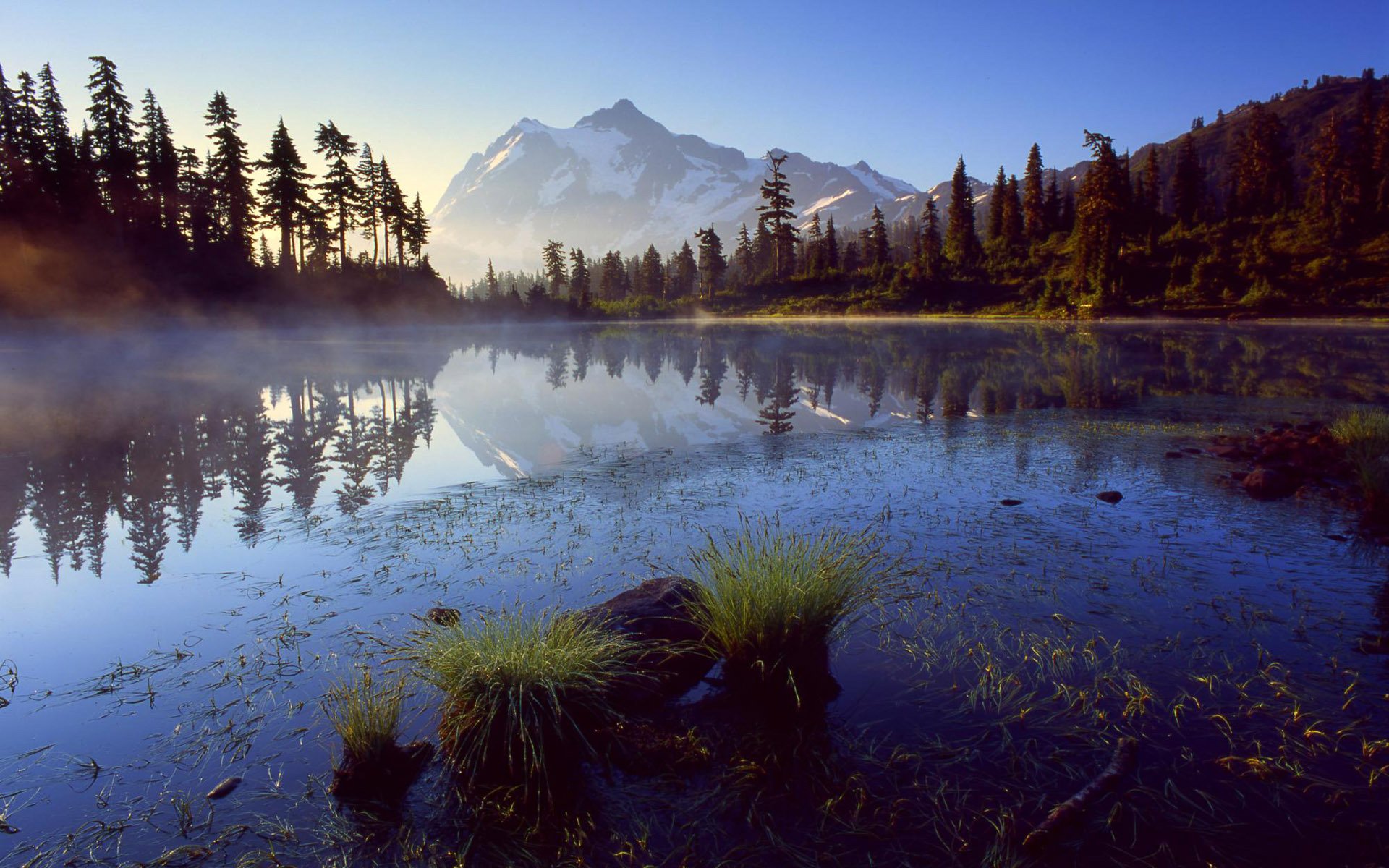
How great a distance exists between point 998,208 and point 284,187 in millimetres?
99660

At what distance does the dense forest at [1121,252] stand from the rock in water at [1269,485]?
63017mm

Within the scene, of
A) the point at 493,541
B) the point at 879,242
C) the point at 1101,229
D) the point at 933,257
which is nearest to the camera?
the point at 493,541

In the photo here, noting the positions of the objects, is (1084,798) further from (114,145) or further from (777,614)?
(114,145)

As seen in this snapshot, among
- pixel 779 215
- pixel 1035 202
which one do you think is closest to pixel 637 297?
pixel 779 215

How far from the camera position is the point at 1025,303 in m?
77.7

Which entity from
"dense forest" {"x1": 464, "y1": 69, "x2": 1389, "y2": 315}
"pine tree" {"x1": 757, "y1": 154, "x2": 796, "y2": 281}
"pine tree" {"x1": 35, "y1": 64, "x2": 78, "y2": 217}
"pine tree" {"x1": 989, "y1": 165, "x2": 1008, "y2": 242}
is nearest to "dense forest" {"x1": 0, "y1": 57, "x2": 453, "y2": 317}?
"pine tree" {"x1": 35, "y1": 64, "x2": 78, "y2": 217}

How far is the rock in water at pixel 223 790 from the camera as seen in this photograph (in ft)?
15.8

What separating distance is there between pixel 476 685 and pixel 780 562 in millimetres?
2812

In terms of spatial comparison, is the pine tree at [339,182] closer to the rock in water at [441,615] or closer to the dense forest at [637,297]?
the dense forest at [637,297]

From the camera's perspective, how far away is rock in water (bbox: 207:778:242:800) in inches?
190

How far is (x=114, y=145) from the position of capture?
55906 millimetres

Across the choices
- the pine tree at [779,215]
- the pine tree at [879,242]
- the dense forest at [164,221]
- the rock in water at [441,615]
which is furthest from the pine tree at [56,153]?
the pine tree at [879,242]

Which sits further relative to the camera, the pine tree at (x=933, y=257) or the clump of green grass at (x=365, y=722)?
the pine tree at (x=933, y=257)

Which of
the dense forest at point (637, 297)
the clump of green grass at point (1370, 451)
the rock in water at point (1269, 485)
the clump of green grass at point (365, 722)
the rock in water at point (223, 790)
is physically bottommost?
the rock in water at point (223, 790)
